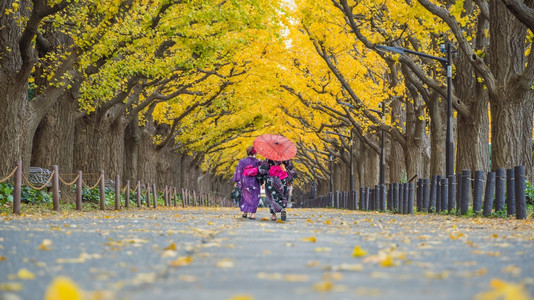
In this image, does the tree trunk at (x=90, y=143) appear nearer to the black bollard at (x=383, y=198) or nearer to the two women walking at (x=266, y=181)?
the black bollard at (x=383, y=198)

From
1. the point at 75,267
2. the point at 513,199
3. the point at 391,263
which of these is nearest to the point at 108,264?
the point at 75,267

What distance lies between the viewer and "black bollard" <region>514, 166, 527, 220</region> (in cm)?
1602

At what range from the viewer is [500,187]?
1758cm

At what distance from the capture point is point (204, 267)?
6121 mm

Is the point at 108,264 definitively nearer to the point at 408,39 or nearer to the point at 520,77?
the point at 520,77

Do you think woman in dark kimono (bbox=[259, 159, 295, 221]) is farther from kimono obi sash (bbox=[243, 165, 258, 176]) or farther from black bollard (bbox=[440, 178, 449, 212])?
black bollard (bbox=[440, 178, 449, 212])

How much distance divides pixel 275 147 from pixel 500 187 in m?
5.45

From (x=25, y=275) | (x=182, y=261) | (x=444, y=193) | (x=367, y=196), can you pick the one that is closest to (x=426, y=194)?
(x=444, y=193)

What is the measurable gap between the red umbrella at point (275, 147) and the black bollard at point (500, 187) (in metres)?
4.84

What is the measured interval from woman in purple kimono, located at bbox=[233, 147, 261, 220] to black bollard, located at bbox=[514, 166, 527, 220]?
5.28m

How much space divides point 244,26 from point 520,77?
354 inches

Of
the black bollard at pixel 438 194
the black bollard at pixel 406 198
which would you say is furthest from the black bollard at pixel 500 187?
the black bollard at pixel 406 198

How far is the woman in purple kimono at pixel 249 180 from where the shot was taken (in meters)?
16.6

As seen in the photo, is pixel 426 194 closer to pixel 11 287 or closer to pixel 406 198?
pixel 406 198
